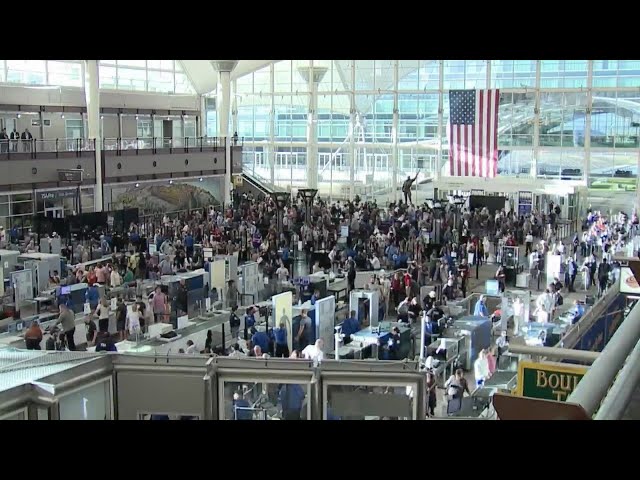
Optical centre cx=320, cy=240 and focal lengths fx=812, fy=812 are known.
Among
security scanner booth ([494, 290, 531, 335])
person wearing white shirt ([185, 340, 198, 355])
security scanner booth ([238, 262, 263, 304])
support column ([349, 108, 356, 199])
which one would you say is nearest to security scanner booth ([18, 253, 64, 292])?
security scanner booth ([238, 262, 263, 304])

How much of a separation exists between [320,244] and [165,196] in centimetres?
969

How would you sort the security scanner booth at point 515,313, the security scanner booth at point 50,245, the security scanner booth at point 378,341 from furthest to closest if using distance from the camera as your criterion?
the security scanner booth at point 50,245 < the security scanner booth at point 515,313 < the security scanner booth at point 378,341

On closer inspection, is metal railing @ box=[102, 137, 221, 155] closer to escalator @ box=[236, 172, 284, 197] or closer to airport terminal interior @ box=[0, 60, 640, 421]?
airport terminal interior @ box=[0, 60, 640, 421]

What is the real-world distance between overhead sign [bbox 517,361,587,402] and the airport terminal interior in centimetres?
2

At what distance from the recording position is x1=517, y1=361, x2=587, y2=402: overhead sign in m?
4.77

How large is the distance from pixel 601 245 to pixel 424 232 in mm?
5017

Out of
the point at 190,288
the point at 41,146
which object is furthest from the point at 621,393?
the point at 41,146

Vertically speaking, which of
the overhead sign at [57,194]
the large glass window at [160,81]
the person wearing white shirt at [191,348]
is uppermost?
the large glass window at [160,81]

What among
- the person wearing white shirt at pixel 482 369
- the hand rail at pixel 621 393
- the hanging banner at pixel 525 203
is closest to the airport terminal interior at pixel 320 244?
the hand rail at pixel 621 393

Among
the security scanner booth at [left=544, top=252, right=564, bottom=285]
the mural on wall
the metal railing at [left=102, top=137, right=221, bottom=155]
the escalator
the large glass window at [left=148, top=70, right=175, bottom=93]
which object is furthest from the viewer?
the escalator

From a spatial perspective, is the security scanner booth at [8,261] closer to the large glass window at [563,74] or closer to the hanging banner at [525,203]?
the hanging banner at [525,203]

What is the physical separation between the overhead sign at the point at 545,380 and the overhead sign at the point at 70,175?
76.1 ft

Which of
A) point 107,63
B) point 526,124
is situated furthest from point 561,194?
point 107,63

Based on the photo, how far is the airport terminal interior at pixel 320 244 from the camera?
6.92m
